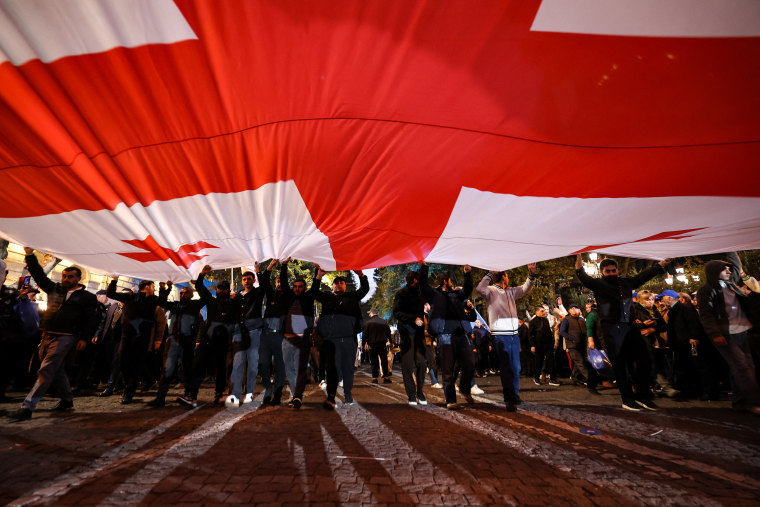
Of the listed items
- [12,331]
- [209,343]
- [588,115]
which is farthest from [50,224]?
[588,115]

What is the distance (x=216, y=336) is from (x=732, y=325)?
277 inches

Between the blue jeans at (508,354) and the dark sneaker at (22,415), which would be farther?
the blue jeans at (508,354)

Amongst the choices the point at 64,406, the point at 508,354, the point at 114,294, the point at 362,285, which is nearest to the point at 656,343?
the point at 508,354

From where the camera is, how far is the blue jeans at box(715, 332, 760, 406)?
4.66 meters

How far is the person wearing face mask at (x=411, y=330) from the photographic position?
5.92 meters

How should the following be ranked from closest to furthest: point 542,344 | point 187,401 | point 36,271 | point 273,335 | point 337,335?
point 36,271, point 187,401, point 337,335, point 273,335, point 542,344

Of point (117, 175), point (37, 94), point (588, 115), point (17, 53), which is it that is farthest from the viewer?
point (117, 175)

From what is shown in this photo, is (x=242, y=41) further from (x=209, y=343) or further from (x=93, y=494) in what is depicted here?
(x=209, y=343)

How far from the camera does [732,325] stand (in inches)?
192

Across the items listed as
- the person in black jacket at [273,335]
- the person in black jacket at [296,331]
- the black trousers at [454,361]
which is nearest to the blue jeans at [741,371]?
the black trousers at [454,361]

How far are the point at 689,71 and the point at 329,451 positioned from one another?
356 centimetres

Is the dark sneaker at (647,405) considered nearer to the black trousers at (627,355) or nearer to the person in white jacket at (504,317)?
the black trousers at (627,355)

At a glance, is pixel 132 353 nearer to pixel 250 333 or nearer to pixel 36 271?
pixel 36 271

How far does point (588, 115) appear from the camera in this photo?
2590 mm
